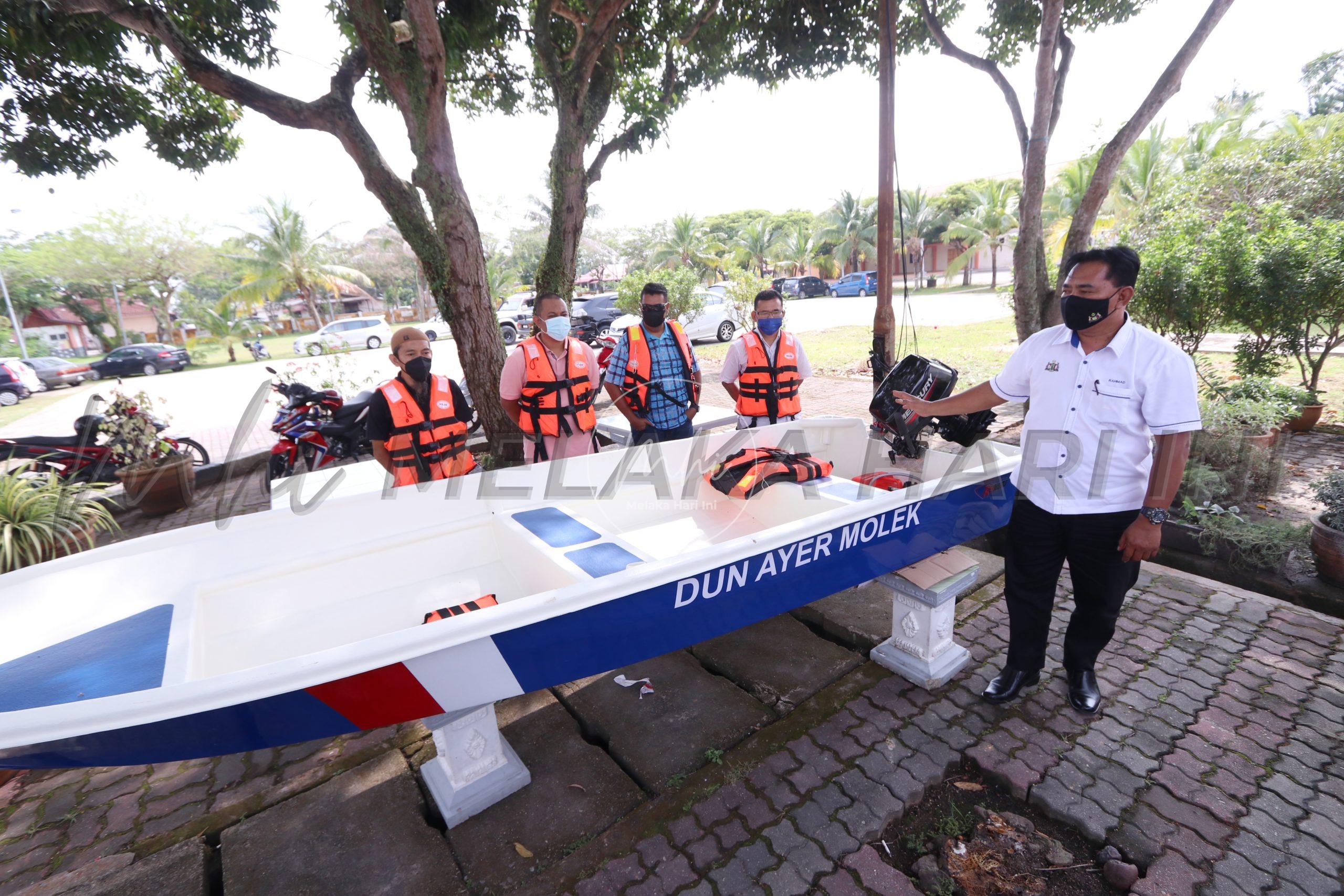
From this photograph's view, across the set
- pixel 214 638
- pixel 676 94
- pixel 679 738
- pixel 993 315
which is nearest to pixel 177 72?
pixel 676 94

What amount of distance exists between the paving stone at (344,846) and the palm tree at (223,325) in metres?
25.6

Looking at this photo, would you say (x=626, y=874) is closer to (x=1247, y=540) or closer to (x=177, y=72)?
(x=1247, y=540)

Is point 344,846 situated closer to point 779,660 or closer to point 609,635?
point 609,635

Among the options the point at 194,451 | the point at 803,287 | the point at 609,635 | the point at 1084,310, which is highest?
the point at 1084,310

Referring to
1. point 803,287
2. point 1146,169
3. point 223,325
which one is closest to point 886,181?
point 1146,169

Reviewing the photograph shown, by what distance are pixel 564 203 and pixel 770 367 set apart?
3.22 meters

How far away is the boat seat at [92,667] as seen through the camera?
1.73 metres

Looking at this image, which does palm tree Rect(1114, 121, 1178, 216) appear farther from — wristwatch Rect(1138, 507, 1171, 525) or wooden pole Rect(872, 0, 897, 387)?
wristwatch Rect(1138, 507, 1171, 525)

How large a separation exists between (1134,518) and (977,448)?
108 cm

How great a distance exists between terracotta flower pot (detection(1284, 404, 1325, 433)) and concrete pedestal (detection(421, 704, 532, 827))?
6.82m

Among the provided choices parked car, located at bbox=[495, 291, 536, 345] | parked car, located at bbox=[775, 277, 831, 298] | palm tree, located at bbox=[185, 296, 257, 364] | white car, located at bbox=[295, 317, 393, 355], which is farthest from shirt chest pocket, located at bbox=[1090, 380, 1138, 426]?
parked car, located at bbox=[775, 277, 831, 298]

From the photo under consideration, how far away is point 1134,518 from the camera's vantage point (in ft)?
7.25

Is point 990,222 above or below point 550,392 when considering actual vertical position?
above

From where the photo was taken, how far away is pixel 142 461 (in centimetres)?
545
